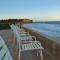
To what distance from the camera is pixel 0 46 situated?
4.71ft

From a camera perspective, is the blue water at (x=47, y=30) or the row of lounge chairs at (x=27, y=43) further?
the blue water at (x=47, y=30)

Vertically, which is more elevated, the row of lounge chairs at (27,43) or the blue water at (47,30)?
the row of lounge chairs at (27,43)

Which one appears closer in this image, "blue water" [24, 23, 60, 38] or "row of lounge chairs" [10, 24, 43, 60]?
"row of lounge chairs" [10, 24, 43, 60]

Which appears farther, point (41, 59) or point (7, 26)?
point (7, 26)

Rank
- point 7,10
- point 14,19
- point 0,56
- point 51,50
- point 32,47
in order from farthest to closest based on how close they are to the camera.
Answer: point 14,19
point 7,10
point 51,50
point 32,47
point 0,56

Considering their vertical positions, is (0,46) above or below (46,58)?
above

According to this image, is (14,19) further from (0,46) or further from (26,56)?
(0,46)

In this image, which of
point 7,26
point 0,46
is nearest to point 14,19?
point 7,26

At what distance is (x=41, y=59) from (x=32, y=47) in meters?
0.40

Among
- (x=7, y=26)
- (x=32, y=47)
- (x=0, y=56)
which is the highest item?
(x=0, y=56)

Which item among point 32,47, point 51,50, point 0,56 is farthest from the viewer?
point 51,50

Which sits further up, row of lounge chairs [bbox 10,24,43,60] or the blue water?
row of lounge chairs [bbox 10,24,43,60]

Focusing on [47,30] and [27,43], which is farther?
[47,30]

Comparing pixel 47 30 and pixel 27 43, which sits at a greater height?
pixel 27 43
